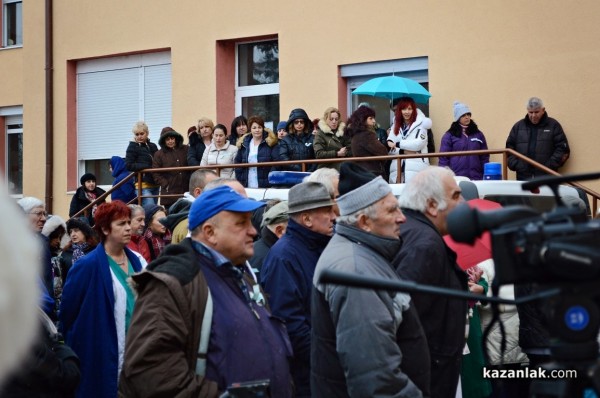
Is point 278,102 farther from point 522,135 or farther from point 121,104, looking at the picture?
point 522,135

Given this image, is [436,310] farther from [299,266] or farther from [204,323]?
[204,323]

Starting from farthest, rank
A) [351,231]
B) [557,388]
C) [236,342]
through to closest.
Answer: [351,231]
[236,342]
[557,388]

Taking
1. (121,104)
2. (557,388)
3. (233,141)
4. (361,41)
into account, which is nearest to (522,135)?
(361,41)

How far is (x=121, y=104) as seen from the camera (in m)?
19.2

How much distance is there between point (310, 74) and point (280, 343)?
39.2 feet

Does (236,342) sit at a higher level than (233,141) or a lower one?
lower

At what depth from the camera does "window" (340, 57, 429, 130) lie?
15.6 m

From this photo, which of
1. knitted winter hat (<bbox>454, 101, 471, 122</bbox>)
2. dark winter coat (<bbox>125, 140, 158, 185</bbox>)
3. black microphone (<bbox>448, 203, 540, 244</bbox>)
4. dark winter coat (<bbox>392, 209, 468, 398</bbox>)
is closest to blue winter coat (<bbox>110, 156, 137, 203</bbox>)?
dark winter coat (<bbox>125, 140, 158, 185</bbox>)

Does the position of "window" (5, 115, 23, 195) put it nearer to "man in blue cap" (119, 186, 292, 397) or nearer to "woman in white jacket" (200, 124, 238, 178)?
"woman in white jacket" (200, 124, 238, 178)

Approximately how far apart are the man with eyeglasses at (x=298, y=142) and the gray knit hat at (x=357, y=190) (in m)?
9.07

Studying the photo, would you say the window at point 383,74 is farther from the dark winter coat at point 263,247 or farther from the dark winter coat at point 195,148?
the dark winter coat at point 263,247

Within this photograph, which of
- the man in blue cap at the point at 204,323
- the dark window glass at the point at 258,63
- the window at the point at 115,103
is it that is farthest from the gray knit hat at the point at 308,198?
the window at the point at 115,103

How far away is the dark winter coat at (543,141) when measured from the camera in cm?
1370

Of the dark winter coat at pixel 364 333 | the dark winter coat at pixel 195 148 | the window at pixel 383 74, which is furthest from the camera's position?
the dark winter coat at pixel 195 148
